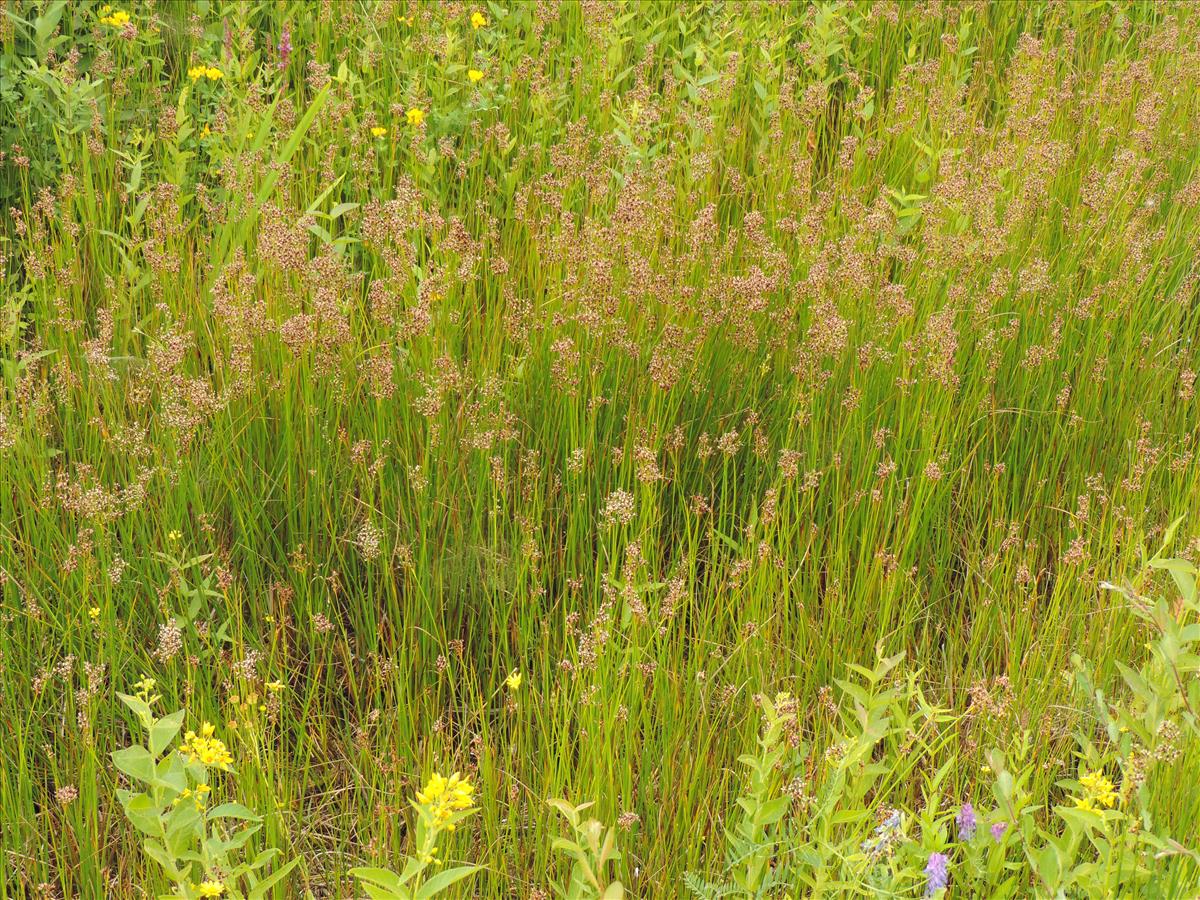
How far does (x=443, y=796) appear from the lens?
139cm

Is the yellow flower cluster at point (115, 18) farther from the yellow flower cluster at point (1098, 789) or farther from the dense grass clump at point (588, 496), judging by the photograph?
the yellow flower cluster at point (1098, 789)

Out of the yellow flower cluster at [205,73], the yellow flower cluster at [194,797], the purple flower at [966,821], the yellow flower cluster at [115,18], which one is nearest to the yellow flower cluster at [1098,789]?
the purple flower at [966,821]

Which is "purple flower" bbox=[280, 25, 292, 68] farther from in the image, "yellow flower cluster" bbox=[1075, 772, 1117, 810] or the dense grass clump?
"yellow flower cluster" bbox=[1075, 772, 1117, 810]

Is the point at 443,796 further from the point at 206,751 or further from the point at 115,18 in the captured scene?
the point at 115,18

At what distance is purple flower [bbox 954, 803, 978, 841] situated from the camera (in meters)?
1.80

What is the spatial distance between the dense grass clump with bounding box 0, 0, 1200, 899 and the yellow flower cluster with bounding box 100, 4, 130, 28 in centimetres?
2

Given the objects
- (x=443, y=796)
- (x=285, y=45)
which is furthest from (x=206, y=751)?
(x=285, y=45)

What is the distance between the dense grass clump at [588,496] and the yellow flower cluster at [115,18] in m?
0.02

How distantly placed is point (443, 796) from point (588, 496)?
124 cm

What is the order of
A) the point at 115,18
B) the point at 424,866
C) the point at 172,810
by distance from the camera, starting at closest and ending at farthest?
the point at 424,866 < the point at 172,810 < the point at 115,18

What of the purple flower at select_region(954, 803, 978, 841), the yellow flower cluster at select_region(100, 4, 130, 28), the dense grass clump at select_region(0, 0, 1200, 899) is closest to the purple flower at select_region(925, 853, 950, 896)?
the dense grass clump at select_region(0, 0, 1200, 899)

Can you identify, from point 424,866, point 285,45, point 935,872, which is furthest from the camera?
point 285,45

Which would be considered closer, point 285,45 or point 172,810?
point 172,810

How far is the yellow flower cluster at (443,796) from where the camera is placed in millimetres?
1332
